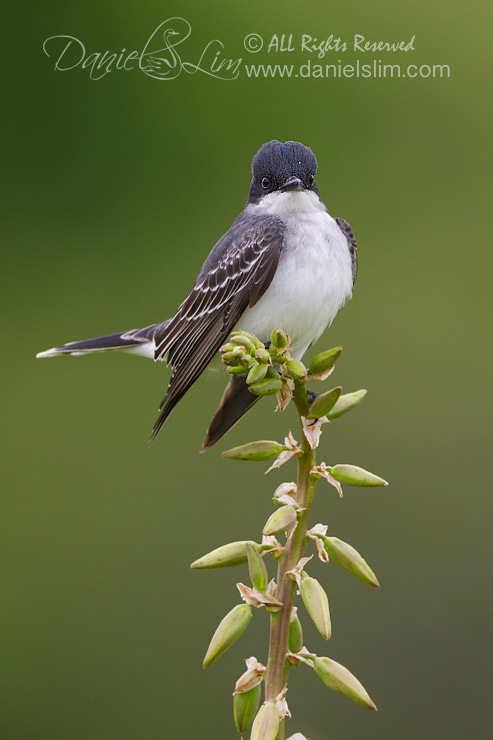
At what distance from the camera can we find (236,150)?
13.5ft

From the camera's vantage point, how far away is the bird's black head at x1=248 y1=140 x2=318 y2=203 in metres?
2.73

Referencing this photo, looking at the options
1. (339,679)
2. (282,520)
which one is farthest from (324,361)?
(339,679)

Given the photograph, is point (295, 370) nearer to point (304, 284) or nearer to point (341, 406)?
point (341, 406)

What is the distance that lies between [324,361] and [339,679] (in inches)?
15.5

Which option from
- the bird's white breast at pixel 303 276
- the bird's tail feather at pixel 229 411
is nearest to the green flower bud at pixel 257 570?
the bird's tail feather at pixel 229 411

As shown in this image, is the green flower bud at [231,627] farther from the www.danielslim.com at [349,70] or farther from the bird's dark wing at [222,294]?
the www.danielslim.com at [349,70]

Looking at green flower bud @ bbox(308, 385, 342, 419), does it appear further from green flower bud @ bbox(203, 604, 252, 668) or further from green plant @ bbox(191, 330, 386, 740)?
green flower bud @ bbox(203, 604, 252, 668)

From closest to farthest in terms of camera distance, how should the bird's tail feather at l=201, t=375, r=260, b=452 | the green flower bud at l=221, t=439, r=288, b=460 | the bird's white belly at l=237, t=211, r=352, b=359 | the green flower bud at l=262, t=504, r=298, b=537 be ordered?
the green flower bud at l=262, t=504, r=298, b=537 < the green flower bud at l=221, t=439, r=288, b=460 < the bird's tail feather at l=201, t=375, r=260, b=452 < the bird's white belly at l=237, t=211, r=352, b=359

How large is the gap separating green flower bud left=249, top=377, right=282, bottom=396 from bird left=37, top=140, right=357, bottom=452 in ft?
4.35

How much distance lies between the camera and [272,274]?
8.91 feet

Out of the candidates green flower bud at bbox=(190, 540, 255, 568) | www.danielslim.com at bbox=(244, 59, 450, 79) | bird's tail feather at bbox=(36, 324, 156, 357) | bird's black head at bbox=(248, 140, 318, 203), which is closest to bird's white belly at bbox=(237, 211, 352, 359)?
bird's black head at bbox=(248, 140, 318, 203)

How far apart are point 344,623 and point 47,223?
85.0 inches

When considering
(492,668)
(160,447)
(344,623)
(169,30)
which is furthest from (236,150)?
(492,668)

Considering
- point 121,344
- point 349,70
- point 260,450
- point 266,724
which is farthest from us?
point 349,70
